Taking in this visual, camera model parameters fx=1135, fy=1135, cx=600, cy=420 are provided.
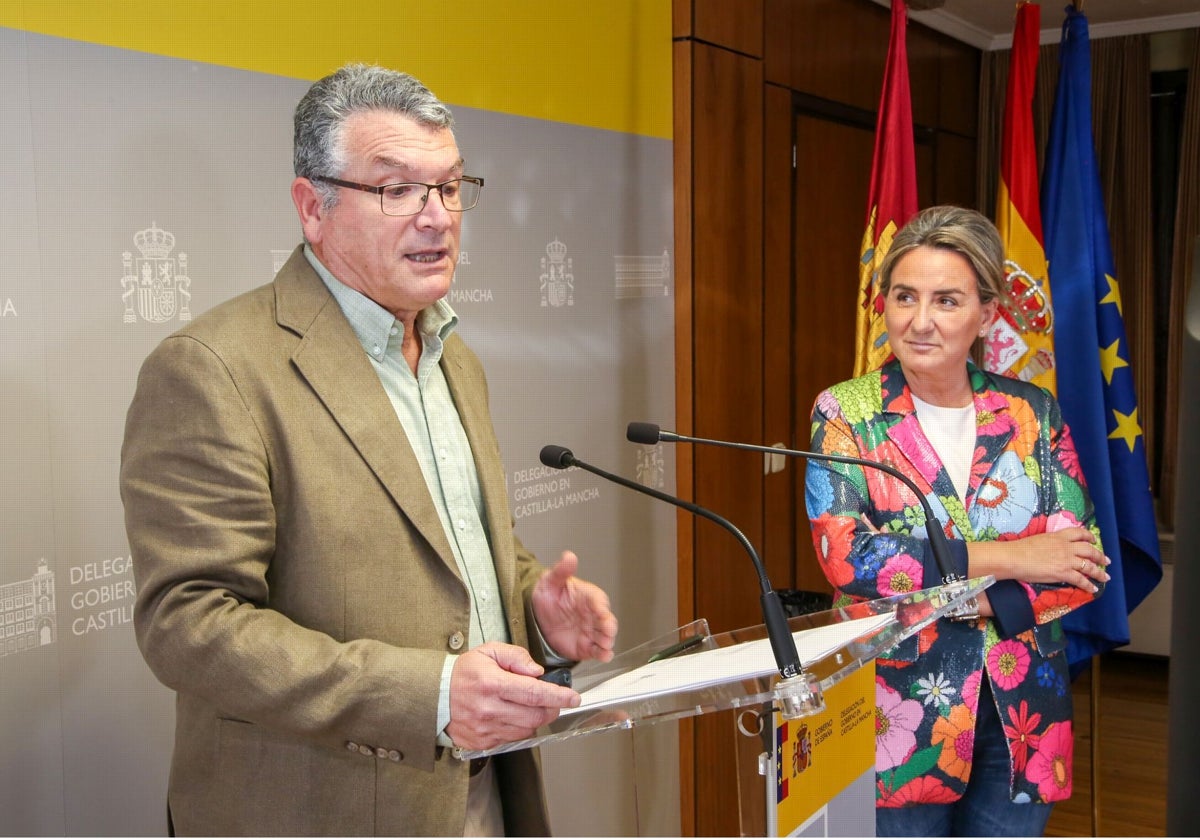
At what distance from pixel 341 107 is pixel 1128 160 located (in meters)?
4.59

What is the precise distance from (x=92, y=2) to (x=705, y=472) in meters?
2.10

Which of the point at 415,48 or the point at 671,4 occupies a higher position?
the point at 671,4

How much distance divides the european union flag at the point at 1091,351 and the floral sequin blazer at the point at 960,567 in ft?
2.99

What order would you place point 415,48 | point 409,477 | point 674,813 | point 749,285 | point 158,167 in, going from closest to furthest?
point 409,477 → point 158,167 → point 415,48 → point 674,813 → point 749,285

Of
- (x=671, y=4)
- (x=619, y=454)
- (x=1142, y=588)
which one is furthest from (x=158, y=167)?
(x=1142, y=588)

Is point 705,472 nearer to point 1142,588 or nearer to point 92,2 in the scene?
point 1142,588

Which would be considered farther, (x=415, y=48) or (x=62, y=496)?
(x=415, y=48)

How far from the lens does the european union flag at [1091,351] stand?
302 cm

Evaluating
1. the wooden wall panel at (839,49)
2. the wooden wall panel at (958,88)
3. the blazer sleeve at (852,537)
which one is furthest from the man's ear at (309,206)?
the wooden wall panel at (958,88)

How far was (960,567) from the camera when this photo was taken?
1.96 meters

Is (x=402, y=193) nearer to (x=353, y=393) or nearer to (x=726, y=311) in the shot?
(x=353, y=393)

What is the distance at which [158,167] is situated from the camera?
1854 millimetres

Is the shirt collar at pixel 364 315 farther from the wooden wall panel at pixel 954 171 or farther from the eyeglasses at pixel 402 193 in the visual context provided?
the wooden wall panel at pixel 954 171

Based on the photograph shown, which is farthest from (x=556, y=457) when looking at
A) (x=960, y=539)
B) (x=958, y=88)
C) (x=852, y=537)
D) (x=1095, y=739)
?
(x=958, y=88)
